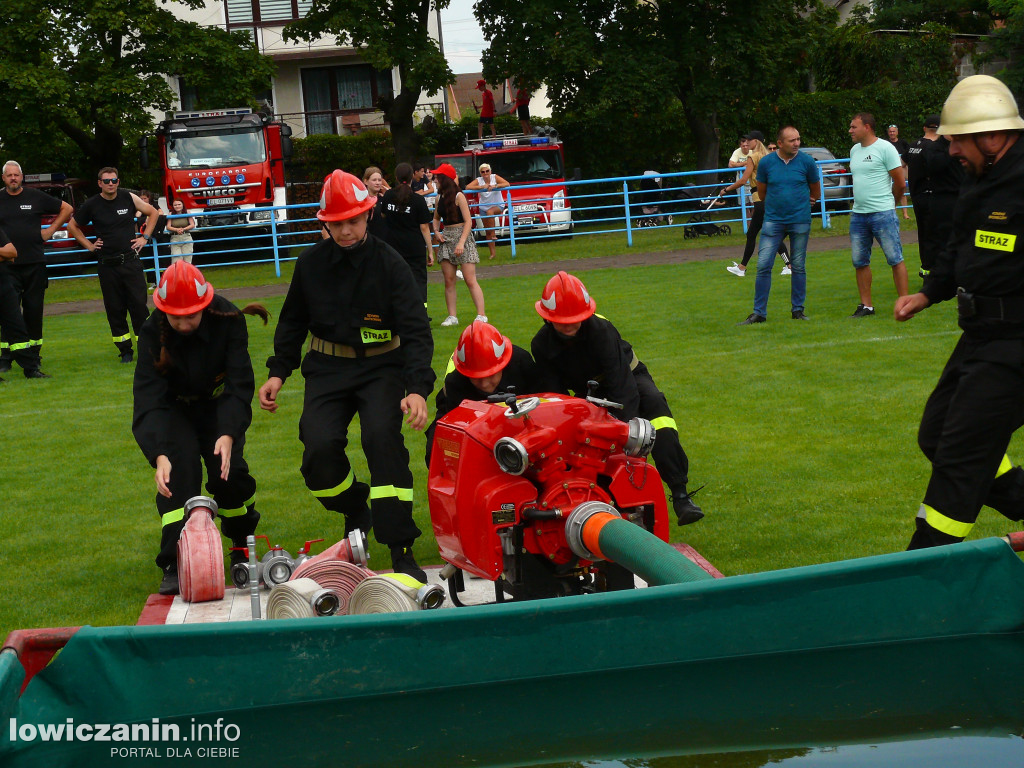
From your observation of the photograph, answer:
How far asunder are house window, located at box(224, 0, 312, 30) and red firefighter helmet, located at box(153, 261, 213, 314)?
4484 centimetres

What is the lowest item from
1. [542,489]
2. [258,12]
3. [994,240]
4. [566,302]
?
[542,489]

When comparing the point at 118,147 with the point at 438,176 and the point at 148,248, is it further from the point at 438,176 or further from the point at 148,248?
the point at 438,176

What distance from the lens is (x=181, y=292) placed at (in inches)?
238

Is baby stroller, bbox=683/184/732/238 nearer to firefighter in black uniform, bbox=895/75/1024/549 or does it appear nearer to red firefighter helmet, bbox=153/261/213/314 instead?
red firefighter helmet, bbox=153/261/213/314

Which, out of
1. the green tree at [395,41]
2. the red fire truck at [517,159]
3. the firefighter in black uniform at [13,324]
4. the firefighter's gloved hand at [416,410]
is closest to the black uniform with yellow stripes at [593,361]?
the firefighter's gloved hand at [416,410]

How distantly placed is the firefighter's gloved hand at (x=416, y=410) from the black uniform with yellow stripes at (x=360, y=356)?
0.90 feet

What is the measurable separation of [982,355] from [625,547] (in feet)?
5.85

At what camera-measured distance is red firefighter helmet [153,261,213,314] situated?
6028mm

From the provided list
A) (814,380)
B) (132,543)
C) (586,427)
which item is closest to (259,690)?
(586,427)

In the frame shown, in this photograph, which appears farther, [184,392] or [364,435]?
[184,392]

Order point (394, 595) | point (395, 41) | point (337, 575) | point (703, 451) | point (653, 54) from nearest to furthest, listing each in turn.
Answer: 1. point (394, 595)
2. point (337, 575)
3. point (703, 451)
4. point (653, 54)
5. point (395, 41)

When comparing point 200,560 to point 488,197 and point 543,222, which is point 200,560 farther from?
point 543,222

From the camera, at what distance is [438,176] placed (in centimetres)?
Result: 1534

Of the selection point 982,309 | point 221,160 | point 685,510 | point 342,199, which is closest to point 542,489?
point 685,510
